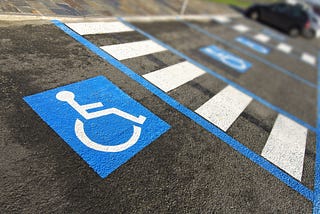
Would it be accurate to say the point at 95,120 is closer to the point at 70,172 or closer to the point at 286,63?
the point at 70,172

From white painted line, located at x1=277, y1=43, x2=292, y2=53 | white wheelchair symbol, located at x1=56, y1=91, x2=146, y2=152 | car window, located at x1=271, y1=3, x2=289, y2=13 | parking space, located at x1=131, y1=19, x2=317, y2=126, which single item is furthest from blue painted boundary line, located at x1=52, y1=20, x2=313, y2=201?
car window, located at x1=271, y1=3, x2=289, y2=13

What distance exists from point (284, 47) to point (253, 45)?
2862 mm

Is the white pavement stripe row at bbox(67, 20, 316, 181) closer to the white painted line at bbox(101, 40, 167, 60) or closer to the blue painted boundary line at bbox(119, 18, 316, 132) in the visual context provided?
the white painted line at bbox(101, 40, 167, 60)

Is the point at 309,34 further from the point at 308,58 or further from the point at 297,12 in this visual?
the point at 308,58

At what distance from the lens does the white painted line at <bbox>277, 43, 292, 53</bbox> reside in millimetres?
12865

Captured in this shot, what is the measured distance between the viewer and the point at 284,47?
1345 cm

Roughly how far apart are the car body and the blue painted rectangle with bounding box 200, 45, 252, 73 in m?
9.31

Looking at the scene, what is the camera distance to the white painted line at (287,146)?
4.61 m

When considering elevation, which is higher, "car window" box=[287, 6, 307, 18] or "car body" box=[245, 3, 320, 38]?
"car window" box=[287, 6, 307, 18]

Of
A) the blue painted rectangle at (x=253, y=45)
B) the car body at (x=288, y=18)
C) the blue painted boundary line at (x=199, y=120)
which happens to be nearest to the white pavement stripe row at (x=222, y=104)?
the blue painted boundary line at (x=199, y=120)

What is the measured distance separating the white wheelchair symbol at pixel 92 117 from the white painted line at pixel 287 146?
245cm

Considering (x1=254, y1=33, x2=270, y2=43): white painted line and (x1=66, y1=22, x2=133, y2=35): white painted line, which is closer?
(x1=66, y1=22, x2=133, y2=35): white painted line

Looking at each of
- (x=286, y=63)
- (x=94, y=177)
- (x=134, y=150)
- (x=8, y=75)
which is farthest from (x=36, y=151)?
(x=286, y=63)

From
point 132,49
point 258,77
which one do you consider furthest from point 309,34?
point 132,49
